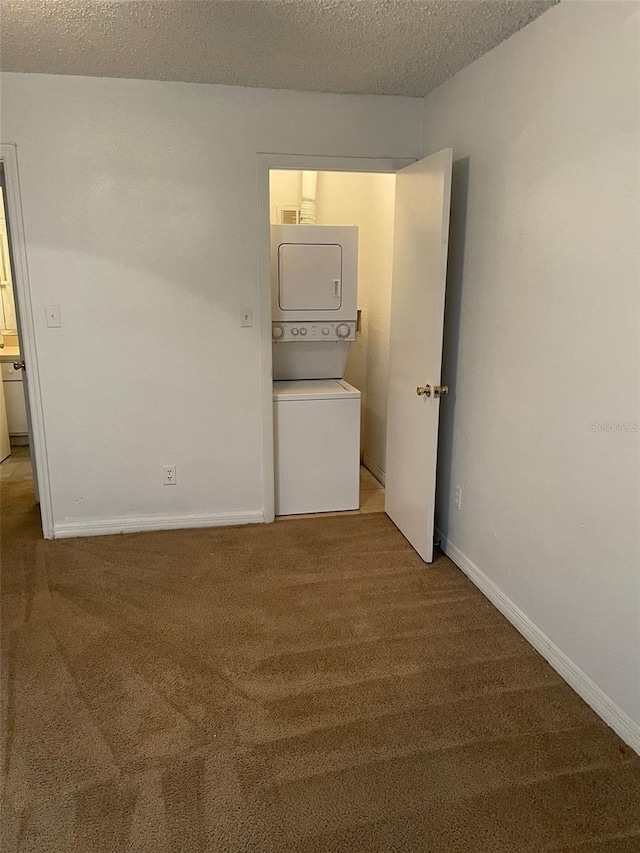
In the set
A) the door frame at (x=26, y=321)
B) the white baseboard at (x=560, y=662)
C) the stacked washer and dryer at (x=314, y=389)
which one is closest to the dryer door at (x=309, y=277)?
the stacked washer and dryer at (x=314, y=389)

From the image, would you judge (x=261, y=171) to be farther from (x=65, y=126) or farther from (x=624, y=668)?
(x=624, y=668)

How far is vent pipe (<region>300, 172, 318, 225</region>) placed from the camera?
434cm

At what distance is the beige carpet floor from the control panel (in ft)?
4.64

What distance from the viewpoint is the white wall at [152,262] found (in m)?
2.87

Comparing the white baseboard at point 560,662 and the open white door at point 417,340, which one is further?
the open white door at point 417,340

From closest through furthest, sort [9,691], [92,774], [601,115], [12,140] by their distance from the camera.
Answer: [92,774]
[601,115]
[9,691]
[12,140]

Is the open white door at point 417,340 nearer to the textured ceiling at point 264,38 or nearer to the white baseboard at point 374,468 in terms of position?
the textured ceiling at point 264,38

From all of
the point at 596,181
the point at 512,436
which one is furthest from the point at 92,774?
the point at 596,181

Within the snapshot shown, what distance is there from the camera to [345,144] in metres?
3.12

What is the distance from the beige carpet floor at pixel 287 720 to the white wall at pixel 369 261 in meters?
1.60

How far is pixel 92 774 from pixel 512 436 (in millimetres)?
1903

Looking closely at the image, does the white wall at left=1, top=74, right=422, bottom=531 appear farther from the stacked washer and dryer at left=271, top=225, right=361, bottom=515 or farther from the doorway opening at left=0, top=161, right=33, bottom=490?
the doorway opening at left=0, top=161, right=33, bottom=490

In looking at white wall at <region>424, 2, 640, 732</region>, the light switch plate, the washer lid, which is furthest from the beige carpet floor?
the light switch plate

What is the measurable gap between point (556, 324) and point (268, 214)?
1707 millimetres
